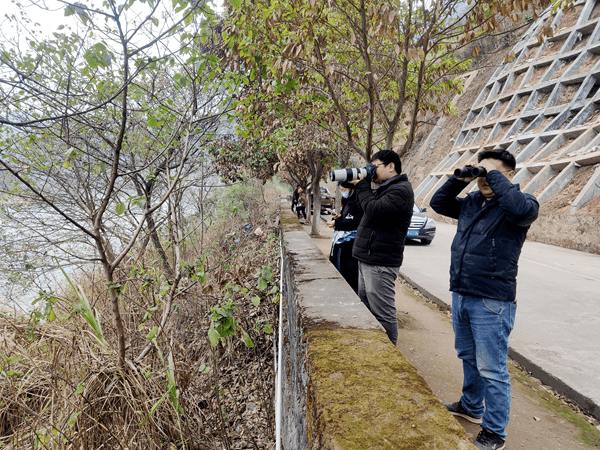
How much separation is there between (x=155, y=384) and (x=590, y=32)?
22.6 meters

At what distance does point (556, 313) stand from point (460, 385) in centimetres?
255

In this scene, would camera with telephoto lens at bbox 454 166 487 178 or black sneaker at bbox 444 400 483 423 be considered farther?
black sneaker at bbox 444 400 483 423

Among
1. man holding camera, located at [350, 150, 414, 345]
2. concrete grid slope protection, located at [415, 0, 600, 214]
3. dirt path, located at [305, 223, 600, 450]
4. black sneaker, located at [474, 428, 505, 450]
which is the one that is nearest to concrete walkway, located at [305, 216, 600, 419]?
dirt path, located at [305, 223, 600, 450]

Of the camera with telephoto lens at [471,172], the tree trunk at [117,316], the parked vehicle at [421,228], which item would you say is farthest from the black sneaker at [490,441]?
the parked vehicle at [421,228]

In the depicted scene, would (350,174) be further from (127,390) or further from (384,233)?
(127,390)

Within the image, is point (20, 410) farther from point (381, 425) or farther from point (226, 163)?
point (226, 163)

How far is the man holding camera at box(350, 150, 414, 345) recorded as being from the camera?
288cm

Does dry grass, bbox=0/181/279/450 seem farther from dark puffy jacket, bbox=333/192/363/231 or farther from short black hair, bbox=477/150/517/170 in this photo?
short black hair, bbox=477/150/517/170

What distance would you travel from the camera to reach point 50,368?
264 centimetres

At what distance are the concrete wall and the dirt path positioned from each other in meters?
1.72

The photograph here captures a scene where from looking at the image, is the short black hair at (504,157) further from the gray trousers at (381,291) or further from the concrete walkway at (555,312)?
the concrete walkway at (555,312)

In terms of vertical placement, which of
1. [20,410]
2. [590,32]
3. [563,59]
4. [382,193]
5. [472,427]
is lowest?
[20,410]

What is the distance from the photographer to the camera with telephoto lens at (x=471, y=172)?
2283mm

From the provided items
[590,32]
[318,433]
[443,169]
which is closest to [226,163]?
[318,433]
